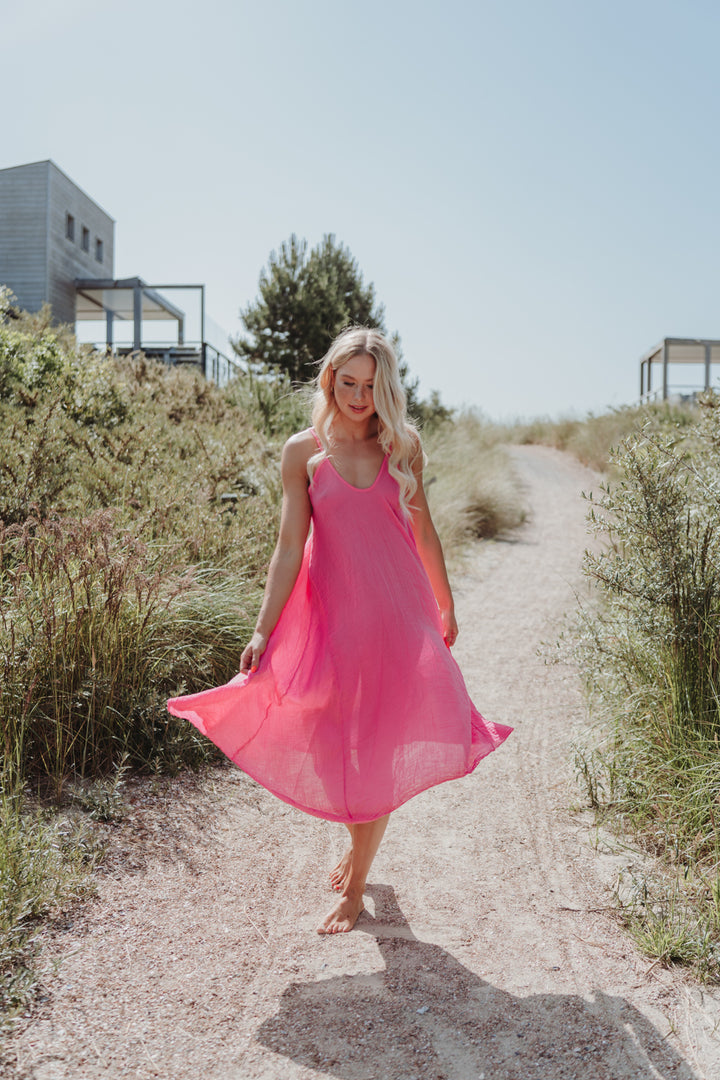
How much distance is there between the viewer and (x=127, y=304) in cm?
2389

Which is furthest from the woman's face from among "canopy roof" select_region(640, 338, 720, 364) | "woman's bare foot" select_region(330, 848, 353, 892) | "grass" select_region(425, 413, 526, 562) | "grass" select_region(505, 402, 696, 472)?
"canopy roof" select_region(640, 338, 720, 364)

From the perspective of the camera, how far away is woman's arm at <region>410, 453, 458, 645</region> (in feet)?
9.11

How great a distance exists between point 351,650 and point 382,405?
0.77 m

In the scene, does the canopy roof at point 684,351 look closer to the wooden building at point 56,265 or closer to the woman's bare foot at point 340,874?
the wooden building at point 56,265

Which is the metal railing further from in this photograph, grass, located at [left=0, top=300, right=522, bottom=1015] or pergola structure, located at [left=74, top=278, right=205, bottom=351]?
grass, located at [left=0, top=300, right=522, bottom=1015]

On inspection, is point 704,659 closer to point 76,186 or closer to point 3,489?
point 3,489

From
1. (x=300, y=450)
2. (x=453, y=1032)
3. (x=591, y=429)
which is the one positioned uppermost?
(x=591, y=429)

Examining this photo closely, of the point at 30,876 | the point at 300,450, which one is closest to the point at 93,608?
the point at 30,876

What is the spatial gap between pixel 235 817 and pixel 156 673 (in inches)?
31.9

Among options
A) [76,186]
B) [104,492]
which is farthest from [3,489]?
[76,186]

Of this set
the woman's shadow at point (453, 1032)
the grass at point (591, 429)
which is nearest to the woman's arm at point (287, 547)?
the woman's shadow at point (453, 1032)

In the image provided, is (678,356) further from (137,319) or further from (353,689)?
(353,689)

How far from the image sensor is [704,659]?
132 inches

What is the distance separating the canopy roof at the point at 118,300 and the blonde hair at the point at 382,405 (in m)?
20.1
